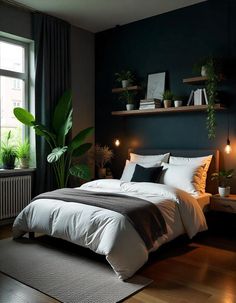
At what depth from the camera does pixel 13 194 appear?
463 centimetres

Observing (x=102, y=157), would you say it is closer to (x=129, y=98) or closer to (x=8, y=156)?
(x=129, y=98)

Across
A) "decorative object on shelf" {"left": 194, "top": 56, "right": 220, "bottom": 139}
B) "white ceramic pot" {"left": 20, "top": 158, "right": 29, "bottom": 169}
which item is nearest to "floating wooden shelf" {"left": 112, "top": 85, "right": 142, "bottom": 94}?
"decorative object on shelf" {"left": 194, "top": 56, "right": 220, "bottom": 139}

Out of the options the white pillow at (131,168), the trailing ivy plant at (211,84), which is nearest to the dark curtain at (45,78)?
the white pillow at (131,168)

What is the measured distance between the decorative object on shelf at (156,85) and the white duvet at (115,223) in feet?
5.27

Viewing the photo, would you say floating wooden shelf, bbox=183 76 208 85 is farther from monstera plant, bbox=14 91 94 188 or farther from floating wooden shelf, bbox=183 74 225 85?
monstera plant, bbox=14 91 94 188

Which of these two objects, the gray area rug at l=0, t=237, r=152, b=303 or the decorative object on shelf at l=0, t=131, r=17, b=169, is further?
the decorative object on shelf at l=0, t=131, r=17, b=169

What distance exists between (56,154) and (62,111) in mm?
732

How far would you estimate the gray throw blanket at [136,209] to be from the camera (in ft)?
9.73

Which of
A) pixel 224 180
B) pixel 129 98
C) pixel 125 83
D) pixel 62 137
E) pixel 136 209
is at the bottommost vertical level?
pixel 136 209

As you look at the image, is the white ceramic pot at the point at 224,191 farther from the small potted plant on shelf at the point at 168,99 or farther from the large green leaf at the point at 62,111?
the large green leaf at the point at 62,111

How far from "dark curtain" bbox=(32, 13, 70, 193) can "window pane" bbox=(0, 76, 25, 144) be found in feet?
1.02

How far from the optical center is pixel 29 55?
505 centimetres

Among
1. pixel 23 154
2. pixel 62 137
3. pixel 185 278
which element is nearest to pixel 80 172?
pixel 62 137

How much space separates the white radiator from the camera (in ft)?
14.8
